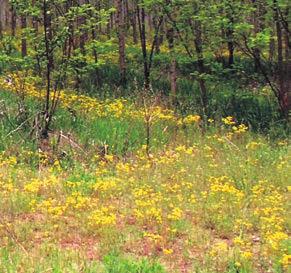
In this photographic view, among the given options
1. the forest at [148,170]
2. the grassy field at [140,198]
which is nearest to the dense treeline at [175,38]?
the forest at [148,170]

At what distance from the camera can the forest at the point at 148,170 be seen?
5.12 metres

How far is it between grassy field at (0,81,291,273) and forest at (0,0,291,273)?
2 centimetres

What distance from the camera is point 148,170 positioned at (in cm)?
783

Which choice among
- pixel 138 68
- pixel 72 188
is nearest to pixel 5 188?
pixel 72 188

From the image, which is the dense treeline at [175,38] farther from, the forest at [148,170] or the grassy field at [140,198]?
the grassy field at [140,198]

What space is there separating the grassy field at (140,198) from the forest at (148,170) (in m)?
0.02

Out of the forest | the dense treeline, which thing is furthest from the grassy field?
the dense treeline

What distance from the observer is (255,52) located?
11.9 m

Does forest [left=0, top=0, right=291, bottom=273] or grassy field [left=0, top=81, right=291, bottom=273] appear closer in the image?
grassy field [left=0, top=81, right=291, bottom=273]

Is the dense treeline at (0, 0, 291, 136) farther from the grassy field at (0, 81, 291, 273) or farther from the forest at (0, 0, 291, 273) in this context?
the grassy field at (0, 81, 291, 273)

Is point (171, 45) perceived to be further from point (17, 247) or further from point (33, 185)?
point (17, 247)

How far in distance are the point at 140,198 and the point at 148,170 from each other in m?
1.24

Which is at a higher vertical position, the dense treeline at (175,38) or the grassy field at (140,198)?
the dense treeline at (175,38)

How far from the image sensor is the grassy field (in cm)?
498
